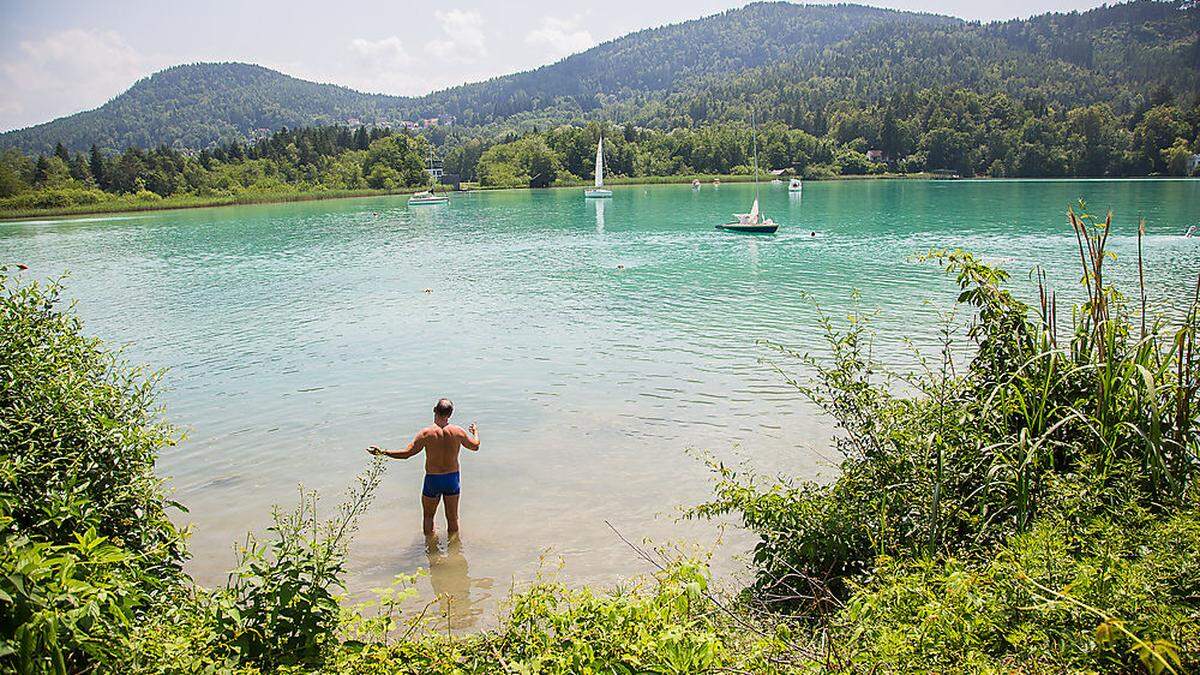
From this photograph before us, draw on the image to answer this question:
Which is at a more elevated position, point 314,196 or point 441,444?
point 314,196

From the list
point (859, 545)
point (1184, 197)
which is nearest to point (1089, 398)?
point (859, 545)

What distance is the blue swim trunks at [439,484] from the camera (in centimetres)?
959

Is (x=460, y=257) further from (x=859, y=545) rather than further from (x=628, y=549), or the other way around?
(x=859, y=545)

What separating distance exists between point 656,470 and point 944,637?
773 centimetres

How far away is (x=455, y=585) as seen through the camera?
8.72 m

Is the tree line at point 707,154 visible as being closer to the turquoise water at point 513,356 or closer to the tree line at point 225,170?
the tree line at point 225,170

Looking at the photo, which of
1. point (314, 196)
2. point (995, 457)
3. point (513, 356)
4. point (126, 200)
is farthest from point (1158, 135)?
point (126, 200)

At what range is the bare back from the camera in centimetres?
935

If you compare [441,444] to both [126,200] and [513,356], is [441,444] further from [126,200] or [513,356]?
[126,200]

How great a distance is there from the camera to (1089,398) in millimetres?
6621

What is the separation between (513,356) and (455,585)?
38.2 ft

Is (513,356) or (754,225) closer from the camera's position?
(513,356)

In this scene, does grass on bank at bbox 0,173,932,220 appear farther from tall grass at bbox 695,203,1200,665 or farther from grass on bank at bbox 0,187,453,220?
tall grass at bbox 695,203,1200,665

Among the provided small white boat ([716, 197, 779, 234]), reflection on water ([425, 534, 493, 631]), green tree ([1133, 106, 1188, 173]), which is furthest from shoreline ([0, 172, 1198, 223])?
reflection on water ([425, 534, 493, 631])
